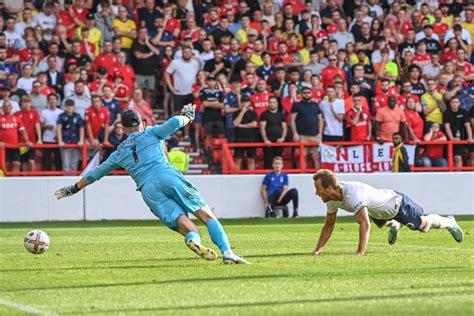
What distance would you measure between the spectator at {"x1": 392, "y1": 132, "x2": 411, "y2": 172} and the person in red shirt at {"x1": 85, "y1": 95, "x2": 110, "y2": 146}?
21.3 ft

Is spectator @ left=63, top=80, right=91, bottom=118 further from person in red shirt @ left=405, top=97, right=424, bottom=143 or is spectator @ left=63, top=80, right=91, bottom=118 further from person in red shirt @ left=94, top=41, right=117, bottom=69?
person in red shirt @ left=405, top=97, right=424, bottom=143

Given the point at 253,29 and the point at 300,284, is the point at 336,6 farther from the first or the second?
the point at 300,284

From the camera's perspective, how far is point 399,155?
25.3 metres

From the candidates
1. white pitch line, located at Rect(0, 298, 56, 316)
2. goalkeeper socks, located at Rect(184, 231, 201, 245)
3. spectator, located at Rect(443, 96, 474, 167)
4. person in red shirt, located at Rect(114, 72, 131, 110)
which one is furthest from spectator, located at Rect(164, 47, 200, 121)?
white pitch line, located at Rect(0, 298, 56, 316)

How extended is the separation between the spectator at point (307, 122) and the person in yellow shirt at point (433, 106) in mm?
2763

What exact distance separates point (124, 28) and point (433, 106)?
7.65 meters

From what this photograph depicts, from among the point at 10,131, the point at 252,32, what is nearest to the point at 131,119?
the point at 10,131

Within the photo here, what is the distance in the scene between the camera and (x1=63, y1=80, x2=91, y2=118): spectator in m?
24.8

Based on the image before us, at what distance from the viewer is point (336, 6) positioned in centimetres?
2914

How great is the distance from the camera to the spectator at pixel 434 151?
2595 centimetres

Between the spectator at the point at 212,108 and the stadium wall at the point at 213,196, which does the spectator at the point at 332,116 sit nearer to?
the stadium wall at the point at 213,196

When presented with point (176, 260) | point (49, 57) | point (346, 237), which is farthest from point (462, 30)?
point (176, 260)

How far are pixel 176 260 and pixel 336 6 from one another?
16.8m

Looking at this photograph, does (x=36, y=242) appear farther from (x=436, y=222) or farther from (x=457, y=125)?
(x=457, y=125)
